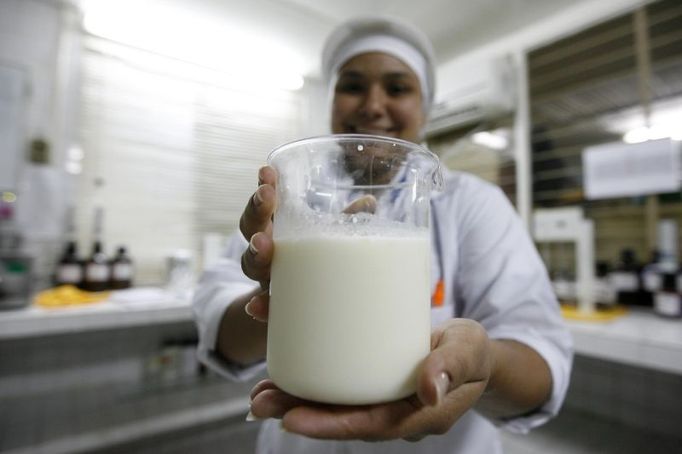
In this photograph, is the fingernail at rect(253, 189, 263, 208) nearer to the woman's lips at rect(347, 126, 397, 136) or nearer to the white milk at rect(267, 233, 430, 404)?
the white milk at rect(267, 233, 430, 404)

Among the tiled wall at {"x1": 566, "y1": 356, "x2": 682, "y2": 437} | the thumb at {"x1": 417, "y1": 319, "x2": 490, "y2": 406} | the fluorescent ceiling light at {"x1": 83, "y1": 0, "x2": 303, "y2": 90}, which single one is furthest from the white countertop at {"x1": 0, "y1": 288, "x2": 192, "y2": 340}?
the tiled wall at {"x1": 566, "y1": 356, "x2": 682, "y2": 437}

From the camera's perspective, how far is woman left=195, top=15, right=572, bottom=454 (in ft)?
0.97

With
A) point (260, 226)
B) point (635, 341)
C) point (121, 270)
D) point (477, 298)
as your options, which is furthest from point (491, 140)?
point (121, 270)

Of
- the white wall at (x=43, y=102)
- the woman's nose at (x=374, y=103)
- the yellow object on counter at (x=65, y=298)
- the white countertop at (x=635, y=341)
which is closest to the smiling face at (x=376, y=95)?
the woman's nose at (x=374, y=103)

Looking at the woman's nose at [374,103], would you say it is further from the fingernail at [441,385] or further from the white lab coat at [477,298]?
the fingernail at [441,385]

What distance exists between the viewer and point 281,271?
325 mm

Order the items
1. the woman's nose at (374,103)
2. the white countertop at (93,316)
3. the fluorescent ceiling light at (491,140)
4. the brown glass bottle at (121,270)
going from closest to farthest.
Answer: the woman's nose at (374,103) → the white countertop at (93,316) → the brown glass bottle at (121,270) → the fluorescent ceiling light at (491,140)

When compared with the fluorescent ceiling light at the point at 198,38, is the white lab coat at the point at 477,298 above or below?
below

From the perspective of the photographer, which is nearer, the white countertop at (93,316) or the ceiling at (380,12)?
the white countertop at (93,316)

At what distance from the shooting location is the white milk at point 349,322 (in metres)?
0.29

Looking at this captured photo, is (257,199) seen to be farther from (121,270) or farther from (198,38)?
(121,270)

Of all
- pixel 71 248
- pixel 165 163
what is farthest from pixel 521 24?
pixel 71 248

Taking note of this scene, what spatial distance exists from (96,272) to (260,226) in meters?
1.48

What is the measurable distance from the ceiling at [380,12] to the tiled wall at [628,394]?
163 cm
